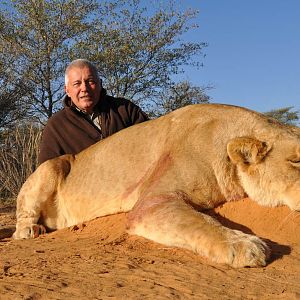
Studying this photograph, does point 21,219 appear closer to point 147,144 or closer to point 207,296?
point 147,144

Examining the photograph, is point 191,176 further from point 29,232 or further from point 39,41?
point 39,41

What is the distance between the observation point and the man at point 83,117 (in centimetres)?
674

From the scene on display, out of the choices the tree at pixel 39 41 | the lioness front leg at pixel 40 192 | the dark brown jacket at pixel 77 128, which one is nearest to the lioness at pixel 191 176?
the lioness front leg at pixel 40 192

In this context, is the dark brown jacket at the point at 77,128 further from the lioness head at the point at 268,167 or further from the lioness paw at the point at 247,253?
the lioness paw at the point at 247,253

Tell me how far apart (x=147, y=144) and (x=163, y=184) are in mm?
764

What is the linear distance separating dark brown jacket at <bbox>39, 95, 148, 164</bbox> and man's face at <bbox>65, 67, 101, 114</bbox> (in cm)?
10

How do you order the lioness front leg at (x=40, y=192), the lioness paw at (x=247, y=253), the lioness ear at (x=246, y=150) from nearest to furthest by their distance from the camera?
the lioness paw at (x=247, y=253) < the lioness ear at (x=246, y=150) < the lioness front leg at (x=40, y=192)

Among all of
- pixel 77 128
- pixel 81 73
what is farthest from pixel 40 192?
pixel 81 73

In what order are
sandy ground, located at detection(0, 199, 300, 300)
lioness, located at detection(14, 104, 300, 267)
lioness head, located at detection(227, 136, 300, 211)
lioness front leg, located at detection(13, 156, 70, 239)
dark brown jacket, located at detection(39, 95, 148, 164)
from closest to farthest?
sandy ground, located at detection(0, 199, 300, 300)
lioness, located at detection(14, 104, 300, 267)
lioness head, located at detection(227, 136, 300, 211)
lioness front leg, located at detection(13, 156, 70, 239)
dark brown jacket, located at detection(39, 95, 148, 164)

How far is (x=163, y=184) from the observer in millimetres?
4508

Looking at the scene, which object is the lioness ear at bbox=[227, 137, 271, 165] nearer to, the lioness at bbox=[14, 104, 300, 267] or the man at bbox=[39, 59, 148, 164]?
the lioness at bbox=[14, 104, 300, 267]

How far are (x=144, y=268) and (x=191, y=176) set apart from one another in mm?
1222

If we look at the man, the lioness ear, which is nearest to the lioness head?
the lioness ear

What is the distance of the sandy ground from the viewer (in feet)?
9.78
